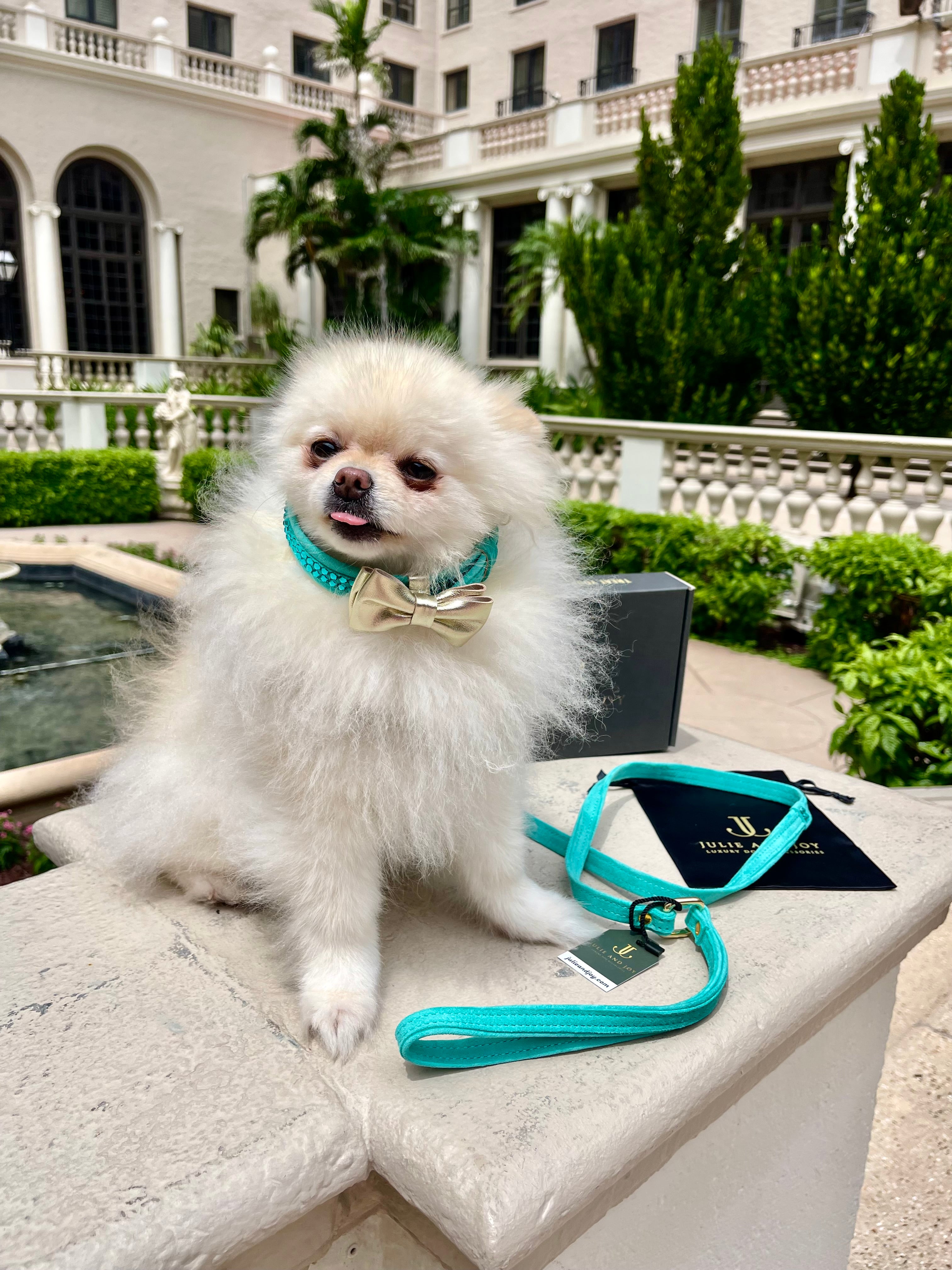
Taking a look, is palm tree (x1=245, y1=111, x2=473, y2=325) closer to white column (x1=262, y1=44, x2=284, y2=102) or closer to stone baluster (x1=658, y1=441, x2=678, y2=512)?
white column (x1=262, y1=44, x2=284, y2=102)

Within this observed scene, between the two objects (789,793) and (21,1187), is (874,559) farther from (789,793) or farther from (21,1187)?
(21,1187)

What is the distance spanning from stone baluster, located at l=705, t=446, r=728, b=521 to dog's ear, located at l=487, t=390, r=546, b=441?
6.18 m

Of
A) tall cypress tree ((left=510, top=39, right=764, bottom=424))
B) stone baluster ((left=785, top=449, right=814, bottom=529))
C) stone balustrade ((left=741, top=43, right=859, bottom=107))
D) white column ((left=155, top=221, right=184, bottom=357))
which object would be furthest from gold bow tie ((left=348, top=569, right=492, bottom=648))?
white column ((left=155, top=221, right=184, bottom=357))

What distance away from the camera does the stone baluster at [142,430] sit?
37.3 ft

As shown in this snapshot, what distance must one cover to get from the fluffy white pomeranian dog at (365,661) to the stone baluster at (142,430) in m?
11.0

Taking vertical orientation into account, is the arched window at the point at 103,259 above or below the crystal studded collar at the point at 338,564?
above

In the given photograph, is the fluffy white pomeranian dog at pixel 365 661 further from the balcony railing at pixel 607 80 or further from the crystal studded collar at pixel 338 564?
the balcony railing at pixel 607 80

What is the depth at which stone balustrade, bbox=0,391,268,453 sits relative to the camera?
10.7 meters

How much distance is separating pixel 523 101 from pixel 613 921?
90.6ft

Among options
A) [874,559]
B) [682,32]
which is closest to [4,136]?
[682,32]

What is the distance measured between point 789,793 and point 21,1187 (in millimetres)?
1694

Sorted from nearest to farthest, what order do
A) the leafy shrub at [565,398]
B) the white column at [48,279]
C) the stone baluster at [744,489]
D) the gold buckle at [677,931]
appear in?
the gold buckle at [677,931]
the stone baluster at [744,489]
the leafy shrub at [565,398]
the white column at [48,279]

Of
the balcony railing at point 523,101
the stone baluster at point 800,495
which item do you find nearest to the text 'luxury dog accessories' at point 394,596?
the stone baluster at point 800,495

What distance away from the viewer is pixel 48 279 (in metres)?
21.2
